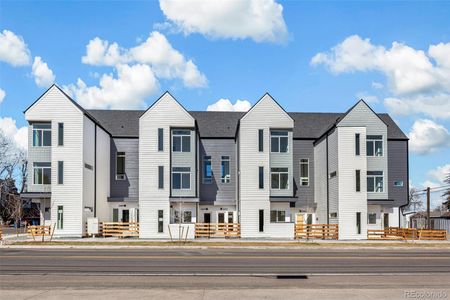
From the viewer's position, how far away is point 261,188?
160 ft

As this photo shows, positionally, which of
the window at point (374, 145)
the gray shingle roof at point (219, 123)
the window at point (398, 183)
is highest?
the gray shingle roof at point (219, 123)

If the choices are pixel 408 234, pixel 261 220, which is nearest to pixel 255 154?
pixel 261 220

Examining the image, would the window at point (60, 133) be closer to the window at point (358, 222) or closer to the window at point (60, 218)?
the window at point (60, 218)

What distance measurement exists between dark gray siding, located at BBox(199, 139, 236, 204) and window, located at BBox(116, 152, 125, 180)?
24.5 feet

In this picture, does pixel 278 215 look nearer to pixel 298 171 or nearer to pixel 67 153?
pixel 298 171

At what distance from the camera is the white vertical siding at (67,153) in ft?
151

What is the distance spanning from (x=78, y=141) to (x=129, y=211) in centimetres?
981

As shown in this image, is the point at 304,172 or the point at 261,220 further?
the point at 304,172

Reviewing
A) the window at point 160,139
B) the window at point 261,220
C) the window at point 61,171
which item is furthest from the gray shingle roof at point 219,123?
the window at point 261,220

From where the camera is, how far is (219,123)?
188 ft

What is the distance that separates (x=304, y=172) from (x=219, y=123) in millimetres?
9880

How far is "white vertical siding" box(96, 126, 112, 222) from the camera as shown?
50850mm

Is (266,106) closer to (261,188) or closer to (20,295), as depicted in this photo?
(261,188)

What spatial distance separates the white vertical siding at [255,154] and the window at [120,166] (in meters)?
12.4
